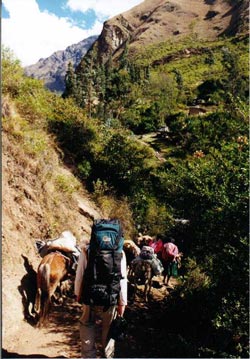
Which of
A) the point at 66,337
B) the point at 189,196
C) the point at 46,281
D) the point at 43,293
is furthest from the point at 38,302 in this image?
the point at 189,196

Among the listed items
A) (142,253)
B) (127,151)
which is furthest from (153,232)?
(142,253)

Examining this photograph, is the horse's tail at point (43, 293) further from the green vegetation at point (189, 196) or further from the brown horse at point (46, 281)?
the green vegetation at point (189, 196)

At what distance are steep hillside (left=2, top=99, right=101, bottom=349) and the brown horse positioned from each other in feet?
0.92

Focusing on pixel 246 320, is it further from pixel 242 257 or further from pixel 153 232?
pixel 153 232

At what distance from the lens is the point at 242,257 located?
5660 mm

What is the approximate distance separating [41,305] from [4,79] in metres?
7.32

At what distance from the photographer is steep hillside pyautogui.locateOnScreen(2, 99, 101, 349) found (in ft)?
19.7

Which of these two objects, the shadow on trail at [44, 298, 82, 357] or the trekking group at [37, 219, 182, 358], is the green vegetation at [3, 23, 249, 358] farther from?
the trekking group at [37, 219, 182, 358]

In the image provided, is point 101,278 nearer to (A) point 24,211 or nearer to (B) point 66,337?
(B) point 66,337

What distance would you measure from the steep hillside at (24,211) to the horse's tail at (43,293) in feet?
0.91

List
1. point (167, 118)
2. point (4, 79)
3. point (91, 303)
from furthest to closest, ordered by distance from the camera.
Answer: point (167, 118), point (4, 79), point (91, 303)

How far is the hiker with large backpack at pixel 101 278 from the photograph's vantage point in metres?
4.32

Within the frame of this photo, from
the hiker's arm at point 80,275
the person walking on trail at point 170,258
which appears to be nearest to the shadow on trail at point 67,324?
the hiker's arm at point 80,275

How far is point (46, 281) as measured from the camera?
19.9ft
